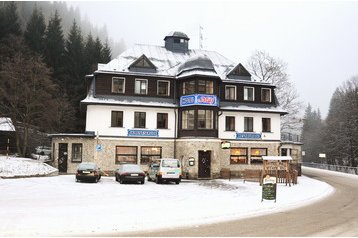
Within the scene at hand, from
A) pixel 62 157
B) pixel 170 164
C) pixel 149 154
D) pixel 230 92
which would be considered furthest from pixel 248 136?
pixel 62 157

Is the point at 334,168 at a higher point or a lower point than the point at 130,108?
lower

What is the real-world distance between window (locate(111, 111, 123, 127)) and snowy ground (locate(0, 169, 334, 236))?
1129 cm

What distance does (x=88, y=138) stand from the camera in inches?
1347

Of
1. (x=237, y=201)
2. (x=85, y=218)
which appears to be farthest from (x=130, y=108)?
(x=85, y=218)

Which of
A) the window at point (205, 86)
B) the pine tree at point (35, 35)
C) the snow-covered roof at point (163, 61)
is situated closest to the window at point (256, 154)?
the window at point (205, 86)

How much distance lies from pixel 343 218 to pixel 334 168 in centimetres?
3875

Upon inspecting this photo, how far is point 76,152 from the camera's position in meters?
34.4

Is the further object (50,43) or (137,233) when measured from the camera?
(50,43)

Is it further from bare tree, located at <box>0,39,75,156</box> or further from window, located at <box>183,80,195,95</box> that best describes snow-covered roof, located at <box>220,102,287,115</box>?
bare tree, located at <box>0,39,75,156</box>

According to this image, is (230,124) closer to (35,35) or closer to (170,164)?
(170,164)

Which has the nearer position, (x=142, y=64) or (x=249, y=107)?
(x=142, y=64)

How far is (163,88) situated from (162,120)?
10.5 ft

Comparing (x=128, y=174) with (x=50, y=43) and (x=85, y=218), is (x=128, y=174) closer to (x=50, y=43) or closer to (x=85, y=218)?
(x=85, y=218)

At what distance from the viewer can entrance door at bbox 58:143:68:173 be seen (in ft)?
113
